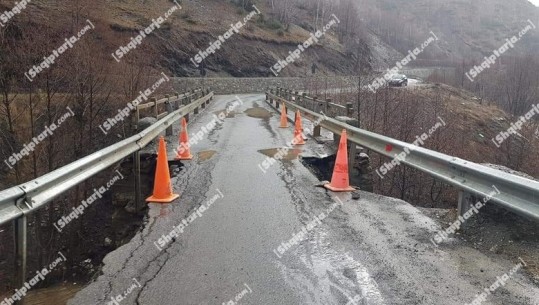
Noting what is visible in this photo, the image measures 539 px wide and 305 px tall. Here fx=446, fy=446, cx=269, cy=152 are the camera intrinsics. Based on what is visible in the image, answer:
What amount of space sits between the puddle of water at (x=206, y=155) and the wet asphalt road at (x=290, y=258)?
2800 mm

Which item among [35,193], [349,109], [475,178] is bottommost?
[349,109]

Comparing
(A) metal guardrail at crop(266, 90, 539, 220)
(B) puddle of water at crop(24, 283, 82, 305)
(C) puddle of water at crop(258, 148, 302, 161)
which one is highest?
(A) metal guardrail at crop(266, 90, 539, 220)

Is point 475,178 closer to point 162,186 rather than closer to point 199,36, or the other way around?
point 162,186

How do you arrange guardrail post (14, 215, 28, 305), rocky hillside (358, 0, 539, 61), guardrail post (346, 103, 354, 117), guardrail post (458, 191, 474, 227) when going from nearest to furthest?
guardrail post (14, 215, 28, 305) → guardrail post (458, 191, 474, 227) → guardrail post (346, 103, 354, 117) → rocky hillside (358, 0, 539, 61)

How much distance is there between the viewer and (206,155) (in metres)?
10.5

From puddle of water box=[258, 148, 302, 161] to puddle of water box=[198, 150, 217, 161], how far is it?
121cm

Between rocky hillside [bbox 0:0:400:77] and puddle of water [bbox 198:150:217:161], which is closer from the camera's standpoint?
puddle of water [bbox 198:150:217:161]

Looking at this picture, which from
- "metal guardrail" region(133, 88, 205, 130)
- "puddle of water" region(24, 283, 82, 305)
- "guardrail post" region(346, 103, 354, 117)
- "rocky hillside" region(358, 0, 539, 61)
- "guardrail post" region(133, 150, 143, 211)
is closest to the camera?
"puddle of water" region(24, 283, 82, 305)

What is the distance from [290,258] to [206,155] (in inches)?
249

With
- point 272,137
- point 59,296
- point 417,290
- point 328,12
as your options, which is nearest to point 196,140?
point 272,137

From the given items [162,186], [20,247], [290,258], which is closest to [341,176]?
[162,186]

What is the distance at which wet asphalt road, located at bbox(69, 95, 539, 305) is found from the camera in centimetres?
373

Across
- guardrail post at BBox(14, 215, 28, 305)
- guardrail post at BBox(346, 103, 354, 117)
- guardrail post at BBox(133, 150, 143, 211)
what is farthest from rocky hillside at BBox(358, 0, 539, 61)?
guardrail post at BBox(14, 215, 28, 305)

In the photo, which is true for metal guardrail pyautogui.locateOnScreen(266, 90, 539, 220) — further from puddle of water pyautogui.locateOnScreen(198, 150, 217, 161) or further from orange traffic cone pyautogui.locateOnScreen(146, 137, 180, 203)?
puddle of water pyautogui.locateOnScreen(198, 150, 217, 161)
